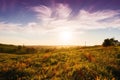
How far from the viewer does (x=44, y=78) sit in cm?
1430

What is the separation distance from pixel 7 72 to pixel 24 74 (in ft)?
6.46

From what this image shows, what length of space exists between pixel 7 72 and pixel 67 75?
19.0ft

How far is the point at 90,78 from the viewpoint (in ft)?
44.8

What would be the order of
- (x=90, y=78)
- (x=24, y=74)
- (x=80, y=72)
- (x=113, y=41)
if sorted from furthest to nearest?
1. (x=113, y=41)
2. (x=24, y=74)
3. (x=80, y=72)
4. (x=90, y=78)

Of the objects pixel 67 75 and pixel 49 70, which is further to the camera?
pixel 49 70

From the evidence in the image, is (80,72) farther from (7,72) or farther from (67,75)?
(7,72)

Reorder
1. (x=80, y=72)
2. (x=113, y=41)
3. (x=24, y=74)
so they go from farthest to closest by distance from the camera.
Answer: (x=113, y=41), (x=24, y=74), (x=80, y=72)

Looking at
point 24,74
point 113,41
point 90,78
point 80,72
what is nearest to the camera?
point 90,78

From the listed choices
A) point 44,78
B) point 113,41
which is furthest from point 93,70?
point 113,41

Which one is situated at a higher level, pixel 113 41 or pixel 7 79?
→ pixel 113 41

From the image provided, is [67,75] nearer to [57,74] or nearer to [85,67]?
[57,74]

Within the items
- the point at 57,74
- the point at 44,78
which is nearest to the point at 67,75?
the point at 57,74

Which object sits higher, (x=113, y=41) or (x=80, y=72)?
(x=113, y=41)

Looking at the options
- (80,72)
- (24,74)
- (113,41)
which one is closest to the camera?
(80,72)
